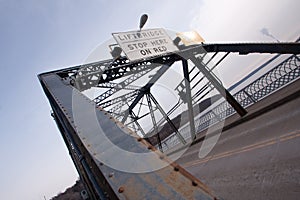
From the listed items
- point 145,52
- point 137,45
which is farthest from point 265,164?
point 137,45

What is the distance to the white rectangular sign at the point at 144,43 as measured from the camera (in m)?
8.59

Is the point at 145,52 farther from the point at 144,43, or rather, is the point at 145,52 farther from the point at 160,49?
the point at 160,49

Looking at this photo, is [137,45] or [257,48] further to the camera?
[257,48]

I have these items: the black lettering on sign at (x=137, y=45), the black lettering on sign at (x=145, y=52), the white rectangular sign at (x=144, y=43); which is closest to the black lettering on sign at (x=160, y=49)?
the white rectangular sign at (x=144, y=43)

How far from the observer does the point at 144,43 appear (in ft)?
29.6

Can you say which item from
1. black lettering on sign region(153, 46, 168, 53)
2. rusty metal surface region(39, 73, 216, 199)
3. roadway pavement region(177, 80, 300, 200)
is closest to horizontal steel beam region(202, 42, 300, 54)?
roadway pavement region(177, 80, 300, 200)

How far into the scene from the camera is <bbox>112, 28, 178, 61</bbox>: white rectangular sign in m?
8.59

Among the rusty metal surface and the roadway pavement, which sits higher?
the rusty metal surface

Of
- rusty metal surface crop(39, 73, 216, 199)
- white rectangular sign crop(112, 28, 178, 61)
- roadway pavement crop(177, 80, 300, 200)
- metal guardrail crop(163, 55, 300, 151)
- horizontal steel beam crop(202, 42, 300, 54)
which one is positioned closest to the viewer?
rusty metal surface crop(39, 73, 216, 199)

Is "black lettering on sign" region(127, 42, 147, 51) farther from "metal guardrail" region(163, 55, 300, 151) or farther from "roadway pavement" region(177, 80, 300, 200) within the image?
"metal guardrail" region(163, 55, 300, 151)

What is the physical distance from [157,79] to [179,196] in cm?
1195

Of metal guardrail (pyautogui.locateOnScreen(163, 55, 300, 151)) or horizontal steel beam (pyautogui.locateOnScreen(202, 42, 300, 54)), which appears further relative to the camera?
metal guardrail (pyautogui.locateOnScreen(163, 55, 300, 151))

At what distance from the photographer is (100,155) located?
1365 millimetres

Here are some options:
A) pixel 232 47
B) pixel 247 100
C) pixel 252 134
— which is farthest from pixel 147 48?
pixel 247 100
